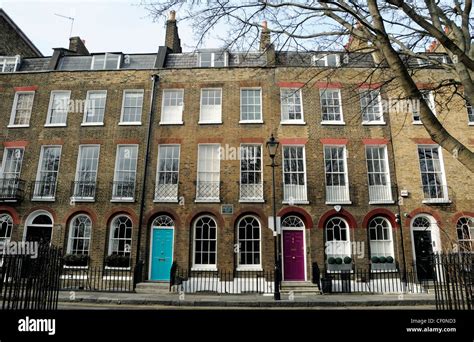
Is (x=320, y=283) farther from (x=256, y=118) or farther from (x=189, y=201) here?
(x=256, y=118)

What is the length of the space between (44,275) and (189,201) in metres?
10.3

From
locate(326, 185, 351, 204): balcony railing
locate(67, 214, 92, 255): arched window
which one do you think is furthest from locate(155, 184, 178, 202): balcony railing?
locate(326, 185, 351, 204): balcony railing

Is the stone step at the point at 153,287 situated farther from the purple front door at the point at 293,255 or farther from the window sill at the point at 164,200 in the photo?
the purple front door at the point at 293,255

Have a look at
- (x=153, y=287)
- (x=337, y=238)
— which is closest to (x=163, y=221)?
(x=153, y=287)

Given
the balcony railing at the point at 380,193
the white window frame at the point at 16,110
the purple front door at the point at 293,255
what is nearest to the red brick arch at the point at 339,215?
the purple front door at the point at 293,255

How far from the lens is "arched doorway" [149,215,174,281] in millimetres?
15547

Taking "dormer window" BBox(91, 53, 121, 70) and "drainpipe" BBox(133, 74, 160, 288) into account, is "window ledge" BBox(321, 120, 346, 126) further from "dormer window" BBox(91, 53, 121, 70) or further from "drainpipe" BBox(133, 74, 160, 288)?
"dormer window" BBox(91, 53, 121, 70)

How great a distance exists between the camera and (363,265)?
15.2 meters

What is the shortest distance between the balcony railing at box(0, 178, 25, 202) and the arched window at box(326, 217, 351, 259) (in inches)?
650

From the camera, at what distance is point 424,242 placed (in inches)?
623

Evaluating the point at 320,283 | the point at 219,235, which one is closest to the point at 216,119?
the point at 219,235

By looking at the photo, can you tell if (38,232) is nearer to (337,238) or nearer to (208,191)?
(208,191)

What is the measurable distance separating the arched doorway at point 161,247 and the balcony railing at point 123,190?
6.54 feet
